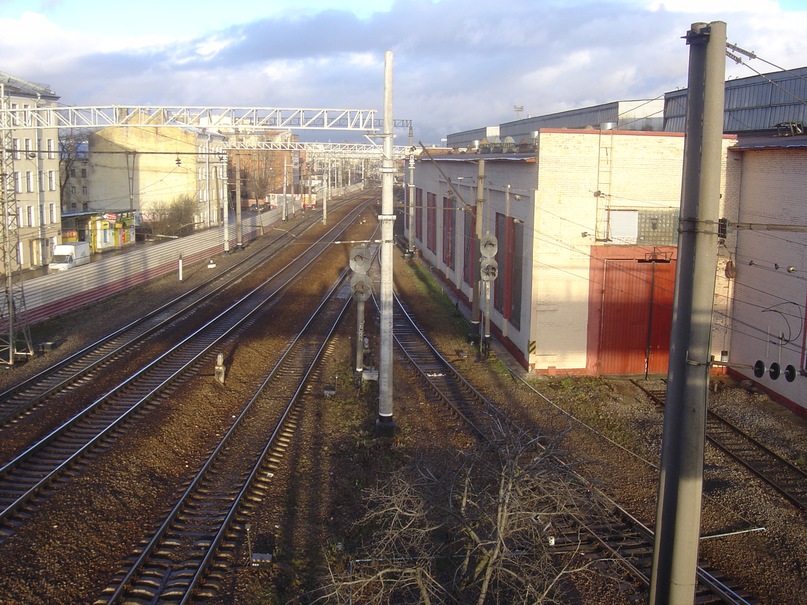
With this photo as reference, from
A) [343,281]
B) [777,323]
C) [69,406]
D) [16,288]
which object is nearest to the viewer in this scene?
[69,406]

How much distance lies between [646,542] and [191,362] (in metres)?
10.3

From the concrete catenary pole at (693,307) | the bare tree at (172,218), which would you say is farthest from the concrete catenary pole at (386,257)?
the bare tree at (172,218)

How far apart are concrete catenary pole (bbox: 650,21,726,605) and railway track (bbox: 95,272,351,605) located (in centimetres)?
439

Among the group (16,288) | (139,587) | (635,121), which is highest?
(635,121)

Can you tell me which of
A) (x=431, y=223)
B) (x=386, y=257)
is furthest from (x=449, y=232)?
(x=386, y=257)

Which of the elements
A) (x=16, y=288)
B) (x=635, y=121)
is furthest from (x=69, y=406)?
(x=635, y=121)

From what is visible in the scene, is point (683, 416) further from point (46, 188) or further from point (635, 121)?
point (46, 188)

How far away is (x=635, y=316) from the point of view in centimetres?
1571

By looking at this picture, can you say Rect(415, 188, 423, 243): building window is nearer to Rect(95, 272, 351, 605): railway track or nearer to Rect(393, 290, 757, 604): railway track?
Rect(95, 272, 351, 605): railway track

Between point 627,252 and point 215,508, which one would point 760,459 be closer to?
point 627,252

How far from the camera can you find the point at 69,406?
1251cm

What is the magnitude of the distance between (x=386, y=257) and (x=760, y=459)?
6213mm

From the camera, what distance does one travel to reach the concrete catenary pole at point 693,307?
173 inches

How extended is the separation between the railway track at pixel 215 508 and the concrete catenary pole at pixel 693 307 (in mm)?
4387
